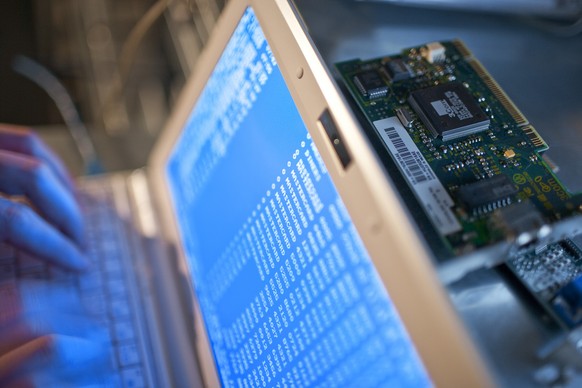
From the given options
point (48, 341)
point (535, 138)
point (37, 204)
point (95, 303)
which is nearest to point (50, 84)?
point (37, 204)

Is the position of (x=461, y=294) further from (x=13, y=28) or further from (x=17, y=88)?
(x=13, y=28)

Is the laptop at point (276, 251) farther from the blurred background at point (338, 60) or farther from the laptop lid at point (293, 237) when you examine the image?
the blurred background at point (338, 60)

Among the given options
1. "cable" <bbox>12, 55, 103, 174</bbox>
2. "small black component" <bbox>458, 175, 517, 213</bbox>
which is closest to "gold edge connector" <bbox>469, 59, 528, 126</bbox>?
"small black component" <bbox>458, 175, 517, 213</bbox>

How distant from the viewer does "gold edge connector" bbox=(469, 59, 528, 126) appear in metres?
0.56

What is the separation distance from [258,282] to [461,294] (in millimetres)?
→ 196

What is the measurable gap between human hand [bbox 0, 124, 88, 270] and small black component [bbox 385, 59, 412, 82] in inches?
18.2

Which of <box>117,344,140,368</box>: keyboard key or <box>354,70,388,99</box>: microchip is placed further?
<box>117,344,140,368</box>: keyboard key

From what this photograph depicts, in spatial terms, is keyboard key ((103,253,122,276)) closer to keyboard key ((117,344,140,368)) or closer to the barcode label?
keyboard key ((117,344,140,368))

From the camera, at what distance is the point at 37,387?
0.59m

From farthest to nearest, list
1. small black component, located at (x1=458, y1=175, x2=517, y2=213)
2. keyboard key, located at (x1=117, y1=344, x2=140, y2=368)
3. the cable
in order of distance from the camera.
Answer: the cable, keyboard key, located at (x1=117, y1=344, x2=140, y2=368), small black component, located at (x1=458, y1=175, x2=517, y2=213)

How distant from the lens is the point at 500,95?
58 centimetres

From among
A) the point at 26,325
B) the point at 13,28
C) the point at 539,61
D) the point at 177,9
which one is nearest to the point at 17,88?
the point at 13,28

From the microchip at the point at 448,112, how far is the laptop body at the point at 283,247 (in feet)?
0.44

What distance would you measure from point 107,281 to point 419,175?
0.47 metres
